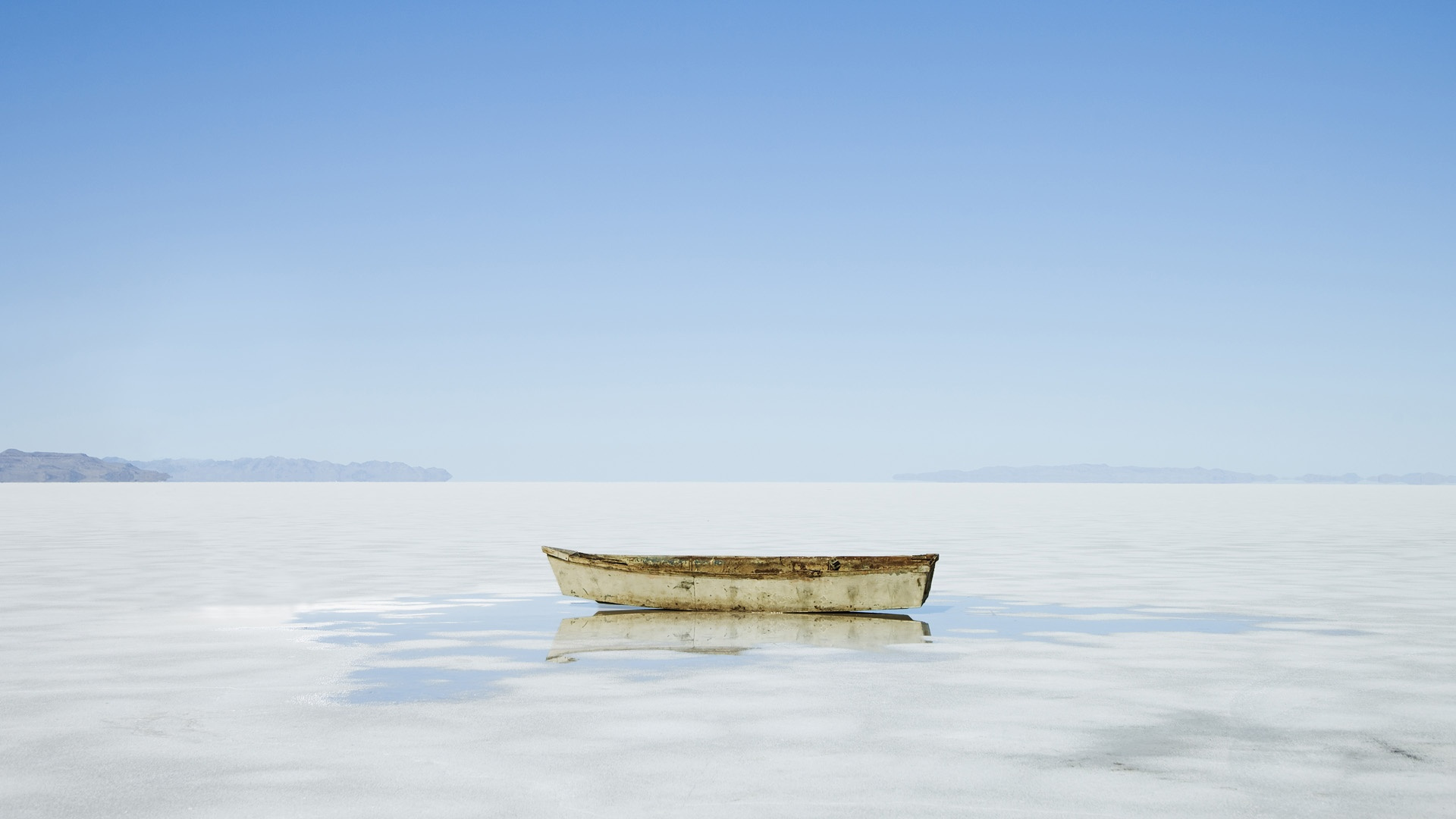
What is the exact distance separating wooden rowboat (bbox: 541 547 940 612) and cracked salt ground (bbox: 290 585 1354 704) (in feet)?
0.70

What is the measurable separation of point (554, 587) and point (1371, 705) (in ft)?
50.2

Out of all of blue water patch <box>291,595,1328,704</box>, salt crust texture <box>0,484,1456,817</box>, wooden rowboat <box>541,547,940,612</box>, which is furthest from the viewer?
wooden rowboat <box>541,547,940,612</box>

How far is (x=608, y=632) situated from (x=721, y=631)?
154 cm

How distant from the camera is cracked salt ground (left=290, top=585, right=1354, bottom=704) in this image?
13672 mm

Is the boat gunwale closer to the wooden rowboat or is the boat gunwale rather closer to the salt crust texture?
the wooden rowboat

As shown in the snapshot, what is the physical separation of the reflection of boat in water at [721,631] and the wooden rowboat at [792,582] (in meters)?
0.19

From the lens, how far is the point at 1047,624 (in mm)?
17969

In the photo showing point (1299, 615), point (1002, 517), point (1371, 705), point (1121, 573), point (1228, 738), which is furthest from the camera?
point (1002, 517)

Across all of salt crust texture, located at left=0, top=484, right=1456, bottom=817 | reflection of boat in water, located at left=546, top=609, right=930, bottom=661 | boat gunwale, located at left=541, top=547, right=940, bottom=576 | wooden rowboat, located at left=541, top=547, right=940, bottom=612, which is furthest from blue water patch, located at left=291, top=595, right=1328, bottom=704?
boat gunwale, located at left=541, top=547, right=940, bottom=576

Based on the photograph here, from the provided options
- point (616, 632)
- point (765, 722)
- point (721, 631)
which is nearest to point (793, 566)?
point (721, 631)

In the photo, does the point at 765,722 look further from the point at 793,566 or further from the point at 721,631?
the point at 793,566

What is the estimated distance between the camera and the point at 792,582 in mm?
18484

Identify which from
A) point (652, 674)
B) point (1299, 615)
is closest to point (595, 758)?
point (652, 674)

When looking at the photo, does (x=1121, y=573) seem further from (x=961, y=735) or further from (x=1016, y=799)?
(x=1016, y=799)
